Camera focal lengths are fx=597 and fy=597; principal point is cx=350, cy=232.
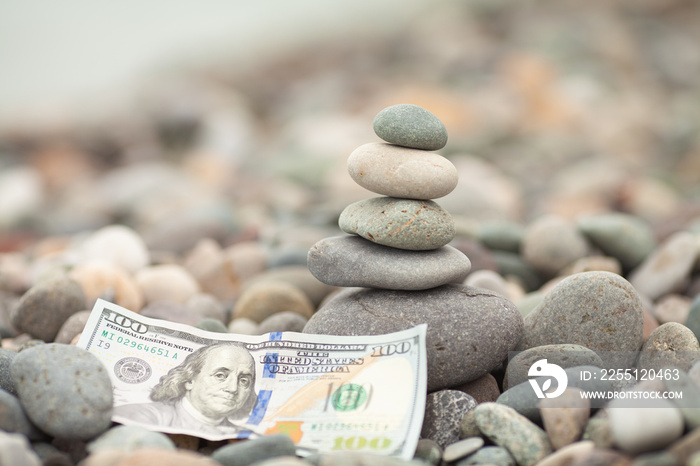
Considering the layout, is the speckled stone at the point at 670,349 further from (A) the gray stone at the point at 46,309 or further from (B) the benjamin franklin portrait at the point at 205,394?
(A) the gray stone at the point at 46,309

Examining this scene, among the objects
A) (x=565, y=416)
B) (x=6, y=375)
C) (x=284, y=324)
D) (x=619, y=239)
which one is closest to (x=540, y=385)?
(x=565, y=416)

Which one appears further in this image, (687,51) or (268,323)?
(687,51)

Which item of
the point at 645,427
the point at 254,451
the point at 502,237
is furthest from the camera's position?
the point at 502,237

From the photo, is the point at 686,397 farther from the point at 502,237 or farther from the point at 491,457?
the point at 502,237

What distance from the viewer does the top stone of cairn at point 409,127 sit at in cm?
260

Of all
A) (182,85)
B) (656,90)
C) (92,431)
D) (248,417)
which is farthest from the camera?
(656,90)

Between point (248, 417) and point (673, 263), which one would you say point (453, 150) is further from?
point (248, 417)

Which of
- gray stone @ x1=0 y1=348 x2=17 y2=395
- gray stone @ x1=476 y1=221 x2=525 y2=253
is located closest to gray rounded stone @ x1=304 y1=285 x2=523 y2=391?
gray stone @ x1=0 y1=348 x2=17 y2=395

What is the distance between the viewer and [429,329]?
8.12ft

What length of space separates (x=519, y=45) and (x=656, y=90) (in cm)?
323

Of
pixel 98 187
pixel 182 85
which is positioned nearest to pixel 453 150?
pixel 98 187

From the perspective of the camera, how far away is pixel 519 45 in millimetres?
13594

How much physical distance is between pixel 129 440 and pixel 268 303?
1.45 meters

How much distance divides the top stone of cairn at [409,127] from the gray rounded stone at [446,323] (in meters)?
0.67
